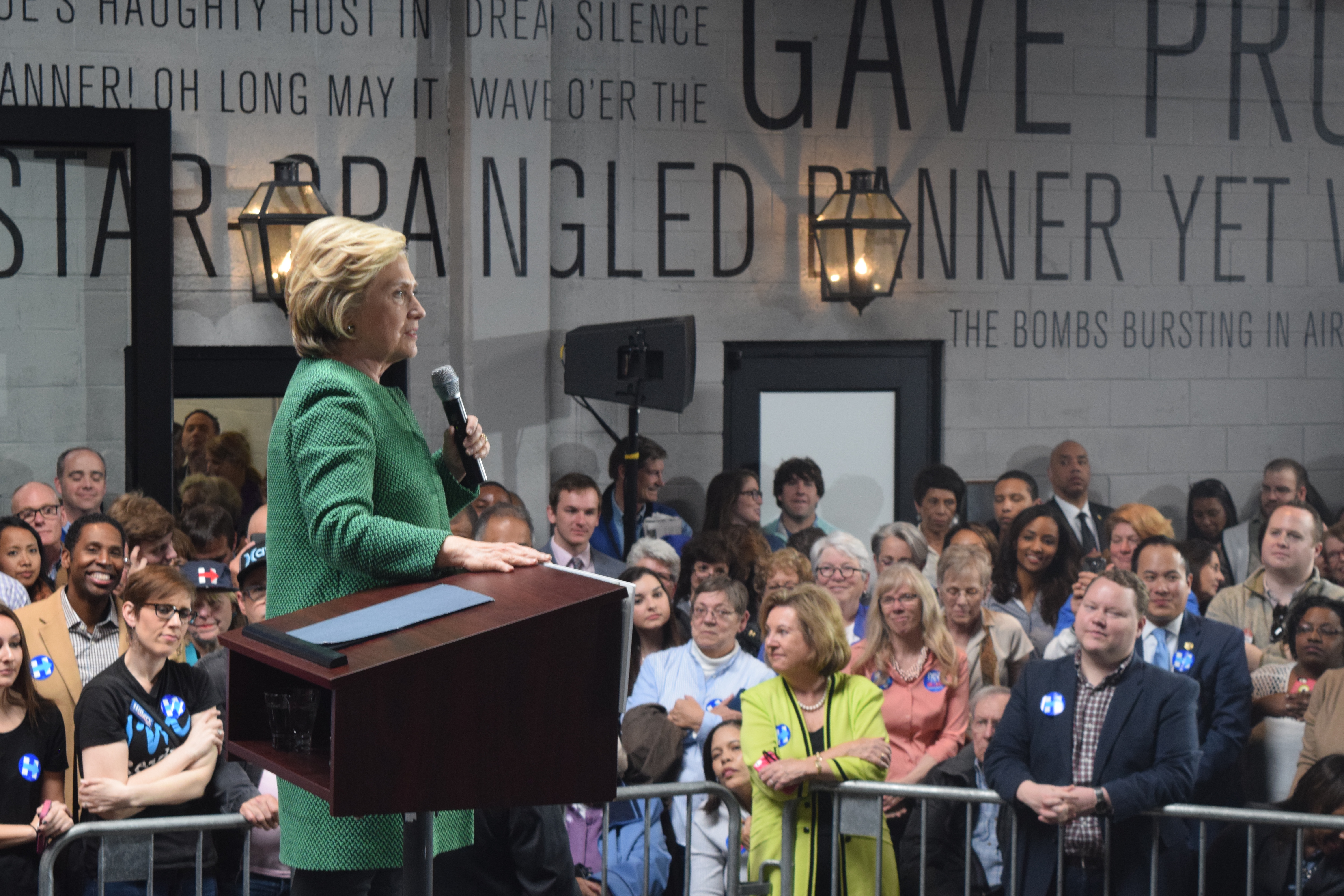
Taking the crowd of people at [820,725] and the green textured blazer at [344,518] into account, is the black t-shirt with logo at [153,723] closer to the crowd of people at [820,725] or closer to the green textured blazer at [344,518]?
the crowd of people at [820,725]

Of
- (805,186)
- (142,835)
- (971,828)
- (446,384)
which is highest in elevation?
(805,186)

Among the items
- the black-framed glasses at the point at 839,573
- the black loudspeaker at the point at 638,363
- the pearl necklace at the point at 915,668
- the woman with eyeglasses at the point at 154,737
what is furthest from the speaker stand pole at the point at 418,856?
the black loudspeaker at the point at 638,363

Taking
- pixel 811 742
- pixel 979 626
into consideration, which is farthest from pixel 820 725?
pixel 979 626

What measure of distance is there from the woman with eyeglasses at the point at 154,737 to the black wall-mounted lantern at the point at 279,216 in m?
3.00

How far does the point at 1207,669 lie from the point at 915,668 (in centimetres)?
80

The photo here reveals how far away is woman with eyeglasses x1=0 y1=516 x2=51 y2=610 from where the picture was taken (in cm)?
439

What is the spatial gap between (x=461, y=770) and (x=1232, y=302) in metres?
7.00

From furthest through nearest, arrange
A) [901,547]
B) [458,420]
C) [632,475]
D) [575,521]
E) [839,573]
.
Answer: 1. [632,475]
2. [575,521]
3. [901,547]
4. [839,573]
5. [458,420]

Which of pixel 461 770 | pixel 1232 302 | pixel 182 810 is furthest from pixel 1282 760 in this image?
pixel 1232 302

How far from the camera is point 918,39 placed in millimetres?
7188

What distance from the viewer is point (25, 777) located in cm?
322

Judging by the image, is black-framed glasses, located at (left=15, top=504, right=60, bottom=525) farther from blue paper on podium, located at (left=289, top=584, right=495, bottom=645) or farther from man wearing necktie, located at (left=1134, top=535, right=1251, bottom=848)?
blue paper on podium, located at (left=289, top=584, right=495, bottom=645)

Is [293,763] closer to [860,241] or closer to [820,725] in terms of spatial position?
[820,725]

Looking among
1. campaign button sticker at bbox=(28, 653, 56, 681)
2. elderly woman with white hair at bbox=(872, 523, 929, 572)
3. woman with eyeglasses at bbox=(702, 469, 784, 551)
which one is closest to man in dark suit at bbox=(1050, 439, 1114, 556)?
woman with eyeglasses at bbox=(702, 469, 784, 551)
